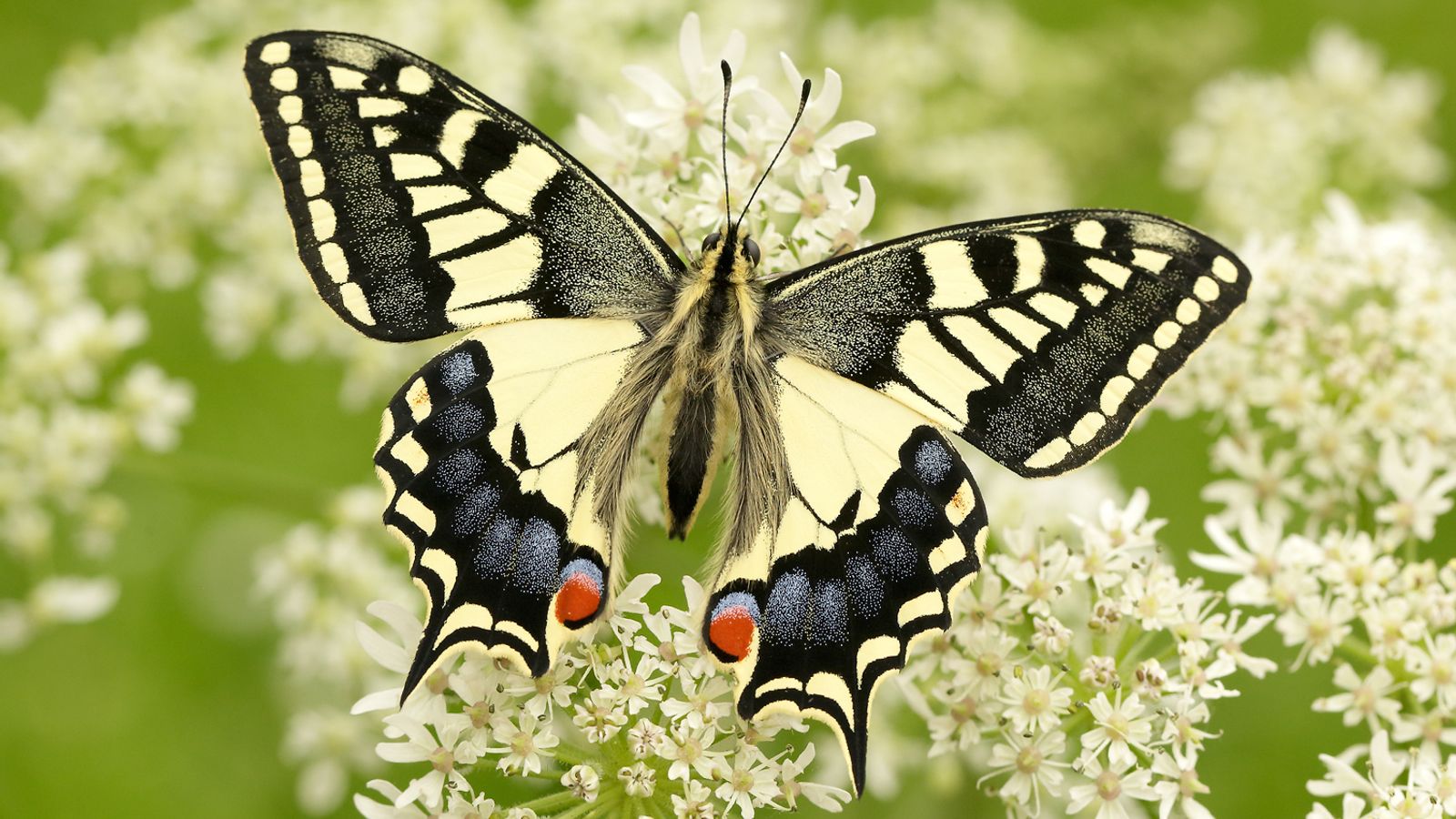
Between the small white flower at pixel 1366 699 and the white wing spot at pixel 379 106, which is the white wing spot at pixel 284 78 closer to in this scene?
the white wing spot at pixel 379 106

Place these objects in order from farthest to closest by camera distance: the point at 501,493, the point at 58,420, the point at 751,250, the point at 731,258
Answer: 1. the point at 58,420
2. the point at 751,250
3. the point at 731,258
4. the point at 501,493

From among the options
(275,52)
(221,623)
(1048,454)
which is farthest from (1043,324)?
(221,623)

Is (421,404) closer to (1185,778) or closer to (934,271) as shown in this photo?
(934,271)

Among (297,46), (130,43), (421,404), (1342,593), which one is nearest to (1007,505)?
(1342,593)

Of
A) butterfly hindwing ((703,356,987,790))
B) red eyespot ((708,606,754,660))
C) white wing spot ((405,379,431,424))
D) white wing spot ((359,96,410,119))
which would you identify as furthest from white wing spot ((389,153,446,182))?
red eyespot ((708,606,754,660))

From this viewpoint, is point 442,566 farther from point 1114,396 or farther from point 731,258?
point 1114,396

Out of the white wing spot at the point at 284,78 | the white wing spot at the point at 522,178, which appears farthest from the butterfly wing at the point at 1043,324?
the white wing spot at the point at 284,78

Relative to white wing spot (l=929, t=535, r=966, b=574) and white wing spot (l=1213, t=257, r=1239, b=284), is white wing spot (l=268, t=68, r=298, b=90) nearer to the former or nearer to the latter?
white wing spot (l=929, t=535, r=966, b=574)
